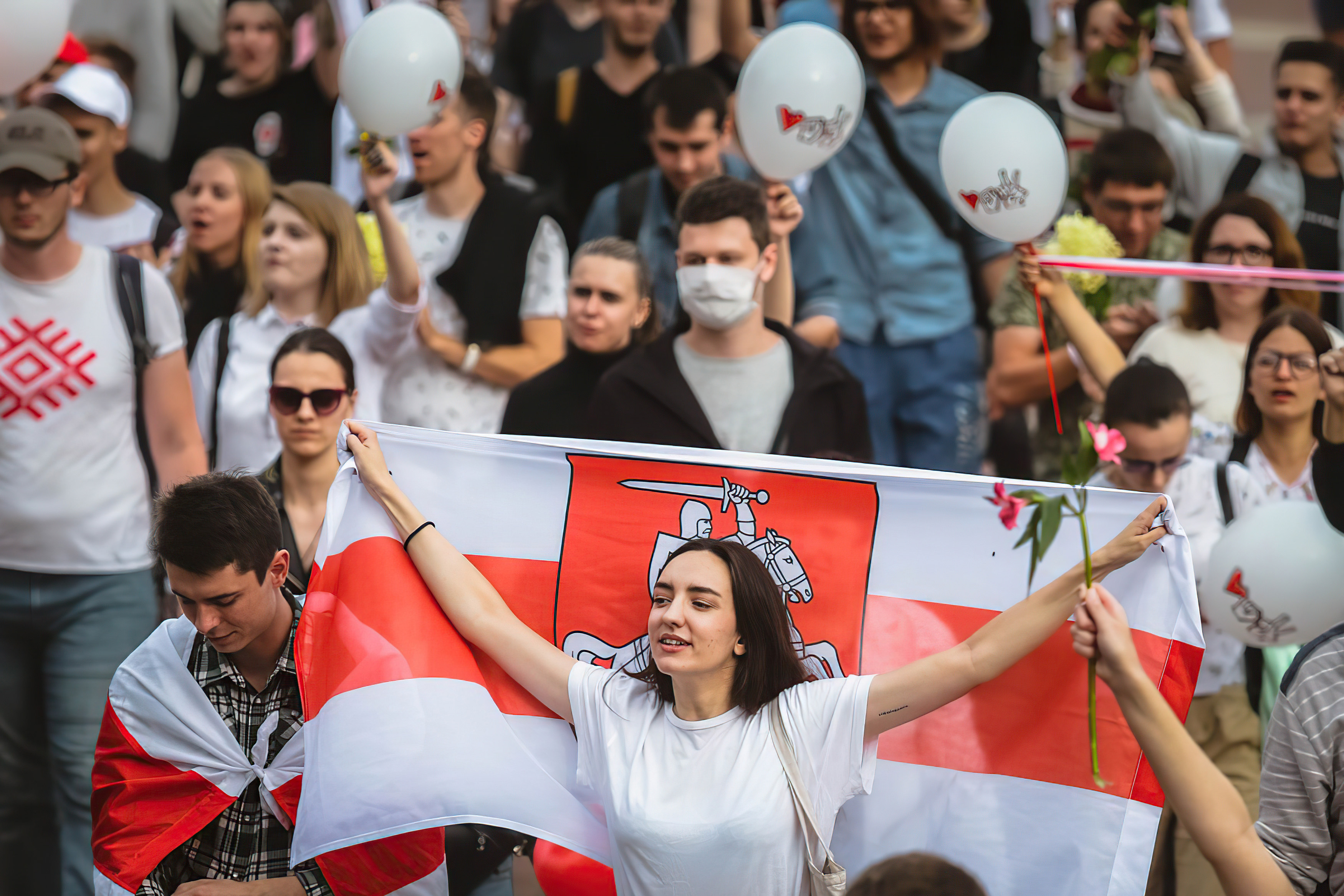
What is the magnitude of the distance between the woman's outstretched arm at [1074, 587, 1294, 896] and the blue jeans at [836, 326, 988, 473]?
279 centimetres

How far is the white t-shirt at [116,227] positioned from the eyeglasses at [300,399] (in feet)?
6.22

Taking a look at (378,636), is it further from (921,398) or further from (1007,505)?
(921,398)

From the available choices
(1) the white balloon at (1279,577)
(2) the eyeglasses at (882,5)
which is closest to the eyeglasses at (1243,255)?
(1) the white balloon at (1279,577)

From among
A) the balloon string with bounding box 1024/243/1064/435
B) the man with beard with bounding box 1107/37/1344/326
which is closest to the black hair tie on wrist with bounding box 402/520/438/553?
the balloon string with bounding box 1024/243/1064/435

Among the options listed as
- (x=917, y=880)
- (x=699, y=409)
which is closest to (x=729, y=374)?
(x=699, y=409)

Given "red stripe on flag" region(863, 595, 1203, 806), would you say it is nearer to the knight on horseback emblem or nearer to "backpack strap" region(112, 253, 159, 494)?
the knight on horseback emblem

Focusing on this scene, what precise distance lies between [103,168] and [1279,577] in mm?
4820

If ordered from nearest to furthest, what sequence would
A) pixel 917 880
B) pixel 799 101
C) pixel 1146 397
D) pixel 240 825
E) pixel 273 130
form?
pixel 917 880, pixel 240 825, pixel 1146 397, pixel 799 101, pixel 273 130

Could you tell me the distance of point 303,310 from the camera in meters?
5.45

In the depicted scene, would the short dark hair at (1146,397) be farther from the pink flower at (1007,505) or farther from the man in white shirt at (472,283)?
the man in white shirt at (472,283)

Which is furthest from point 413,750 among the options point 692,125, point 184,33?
point 184,33

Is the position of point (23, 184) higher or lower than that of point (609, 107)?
lower

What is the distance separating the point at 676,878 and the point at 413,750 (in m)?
0.74

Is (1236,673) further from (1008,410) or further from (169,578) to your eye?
(169,578)
